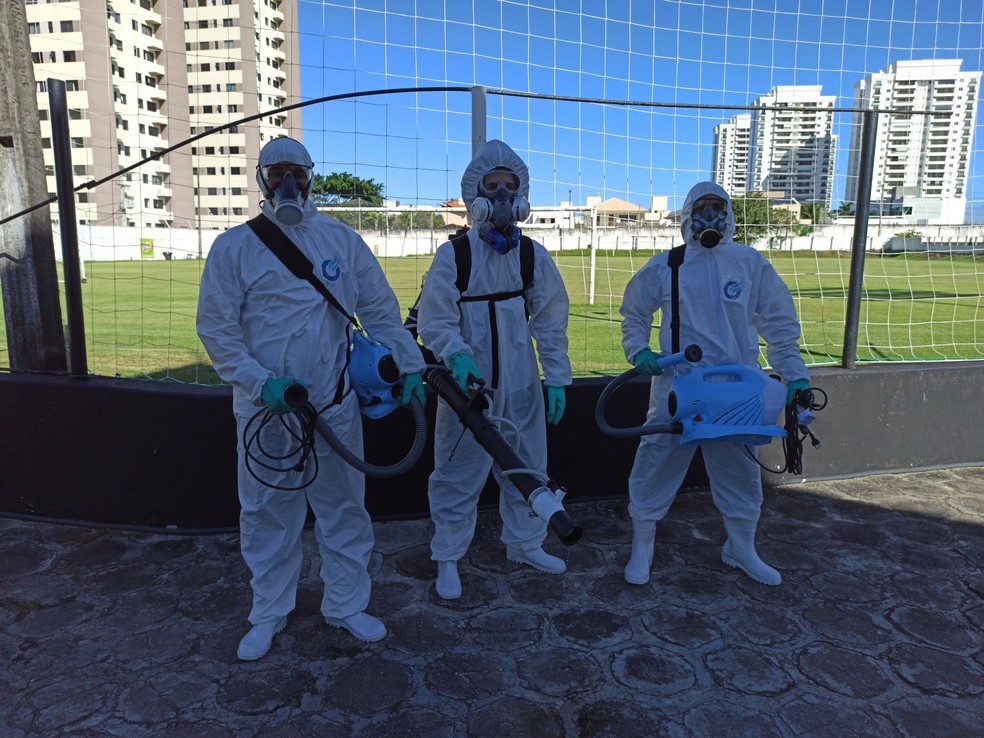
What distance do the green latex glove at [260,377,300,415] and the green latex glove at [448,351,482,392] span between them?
2.24ft

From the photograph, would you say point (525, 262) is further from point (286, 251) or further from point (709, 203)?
point (286, 251)

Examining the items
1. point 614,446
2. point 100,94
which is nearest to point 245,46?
point 100,94

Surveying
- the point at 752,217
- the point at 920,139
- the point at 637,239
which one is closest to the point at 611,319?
the point at 637,239

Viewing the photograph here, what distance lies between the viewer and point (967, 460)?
182 inches

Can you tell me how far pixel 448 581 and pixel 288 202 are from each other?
1.76 m

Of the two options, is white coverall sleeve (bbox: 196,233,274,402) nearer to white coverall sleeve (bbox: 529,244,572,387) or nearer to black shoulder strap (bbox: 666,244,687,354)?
white coverall sleeve (bbox: 529,244,572,387)

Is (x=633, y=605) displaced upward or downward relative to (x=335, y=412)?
downward

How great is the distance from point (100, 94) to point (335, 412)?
290 cm

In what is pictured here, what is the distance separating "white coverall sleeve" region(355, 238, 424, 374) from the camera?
2629 mm

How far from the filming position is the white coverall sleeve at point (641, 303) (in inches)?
119

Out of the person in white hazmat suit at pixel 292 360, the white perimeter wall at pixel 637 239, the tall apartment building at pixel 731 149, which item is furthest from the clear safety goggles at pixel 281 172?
the tall apartment building at pixel 731 149

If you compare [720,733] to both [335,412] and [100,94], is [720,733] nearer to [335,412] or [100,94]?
[335,412]

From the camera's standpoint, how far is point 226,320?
2.33 metres

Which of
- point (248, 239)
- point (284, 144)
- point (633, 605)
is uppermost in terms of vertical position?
point (284, 144)
